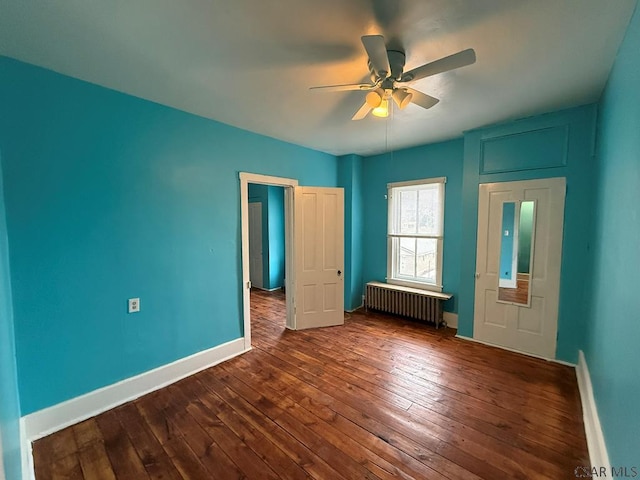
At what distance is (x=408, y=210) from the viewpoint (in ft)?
14.3

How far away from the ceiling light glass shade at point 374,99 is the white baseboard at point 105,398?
2879mm

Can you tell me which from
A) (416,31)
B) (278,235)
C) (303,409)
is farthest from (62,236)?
(278,235)

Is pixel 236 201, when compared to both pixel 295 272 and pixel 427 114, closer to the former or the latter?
pixel 295 272

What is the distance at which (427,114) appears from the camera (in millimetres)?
2791

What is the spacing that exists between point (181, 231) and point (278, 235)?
143 inches

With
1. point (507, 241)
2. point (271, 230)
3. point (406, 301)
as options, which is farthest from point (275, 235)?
point (507, 241)

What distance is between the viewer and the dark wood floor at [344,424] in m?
1.68

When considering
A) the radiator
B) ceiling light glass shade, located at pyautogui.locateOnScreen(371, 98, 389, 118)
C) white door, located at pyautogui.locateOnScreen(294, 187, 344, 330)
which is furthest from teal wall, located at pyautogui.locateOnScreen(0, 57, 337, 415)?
the radiator

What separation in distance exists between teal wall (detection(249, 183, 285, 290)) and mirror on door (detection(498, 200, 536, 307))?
14.4 feet

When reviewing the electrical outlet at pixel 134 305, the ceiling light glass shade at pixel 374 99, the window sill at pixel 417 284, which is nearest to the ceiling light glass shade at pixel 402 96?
the ceiling light glass shade at pixel 374 99

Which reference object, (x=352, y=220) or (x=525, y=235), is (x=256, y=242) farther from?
(x=525, y=235)

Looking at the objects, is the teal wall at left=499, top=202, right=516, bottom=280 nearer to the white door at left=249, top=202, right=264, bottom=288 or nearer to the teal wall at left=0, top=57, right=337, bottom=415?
the teal wall at left=0, top=57, right=337, bottom=415

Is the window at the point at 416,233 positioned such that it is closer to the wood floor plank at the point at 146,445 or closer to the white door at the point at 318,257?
the white door at the point at 318,257

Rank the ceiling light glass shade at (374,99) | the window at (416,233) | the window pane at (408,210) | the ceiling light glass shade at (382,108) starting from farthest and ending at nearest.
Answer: the window pane at (408,210), the window at (416,233), the ceiling light glass shade at (382,108), the ceiling light glass shade at (374,99)
